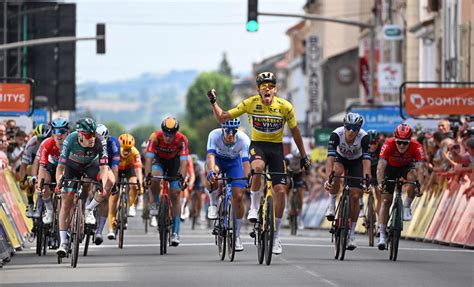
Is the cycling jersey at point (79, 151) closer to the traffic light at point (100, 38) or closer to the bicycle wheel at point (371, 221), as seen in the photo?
the bicycle wheel at point (371, 221)

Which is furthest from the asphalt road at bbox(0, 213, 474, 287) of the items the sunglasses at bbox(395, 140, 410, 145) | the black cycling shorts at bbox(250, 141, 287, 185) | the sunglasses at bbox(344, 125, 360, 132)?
the sunglasses at bbox(344, 125, 360, 132)

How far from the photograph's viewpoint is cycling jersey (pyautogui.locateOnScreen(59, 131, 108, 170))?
19.4 m

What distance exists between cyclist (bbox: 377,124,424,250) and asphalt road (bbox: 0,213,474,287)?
0.67m

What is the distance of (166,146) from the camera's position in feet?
76.1

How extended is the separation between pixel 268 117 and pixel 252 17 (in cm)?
1973

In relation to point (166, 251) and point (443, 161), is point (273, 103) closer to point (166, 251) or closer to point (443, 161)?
point (166, 251)

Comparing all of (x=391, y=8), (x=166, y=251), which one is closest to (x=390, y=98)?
(x=391, y=8)

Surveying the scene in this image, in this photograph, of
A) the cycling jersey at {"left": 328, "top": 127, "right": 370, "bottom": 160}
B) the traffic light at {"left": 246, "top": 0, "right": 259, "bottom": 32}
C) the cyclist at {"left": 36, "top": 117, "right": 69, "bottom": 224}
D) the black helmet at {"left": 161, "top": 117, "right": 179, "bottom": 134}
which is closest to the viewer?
the cycling jersey at {"left": 328, "top": 127, "right": 370, "bottom": 160}

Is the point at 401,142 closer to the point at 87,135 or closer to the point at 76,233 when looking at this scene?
the point at 87,135

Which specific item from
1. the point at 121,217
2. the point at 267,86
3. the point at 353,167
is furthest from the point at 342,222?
the point at 121,217

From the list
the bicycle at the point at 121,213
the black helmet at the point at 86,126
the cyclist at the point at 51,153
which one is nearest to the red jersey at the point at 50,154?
the cyclist at the point at 51,153

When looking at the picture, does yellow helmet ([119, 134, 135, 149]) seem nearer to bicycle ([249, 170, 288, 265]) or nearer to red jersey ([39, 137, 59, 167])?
red jersey ([39, 137, 59, 167])

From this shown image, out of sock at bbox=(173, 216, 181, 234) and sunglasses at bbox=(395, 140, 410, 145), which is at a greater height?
sunglasses at bbox=(395, 140, 410, 145)

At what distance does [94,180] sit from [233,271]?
9.17ft
